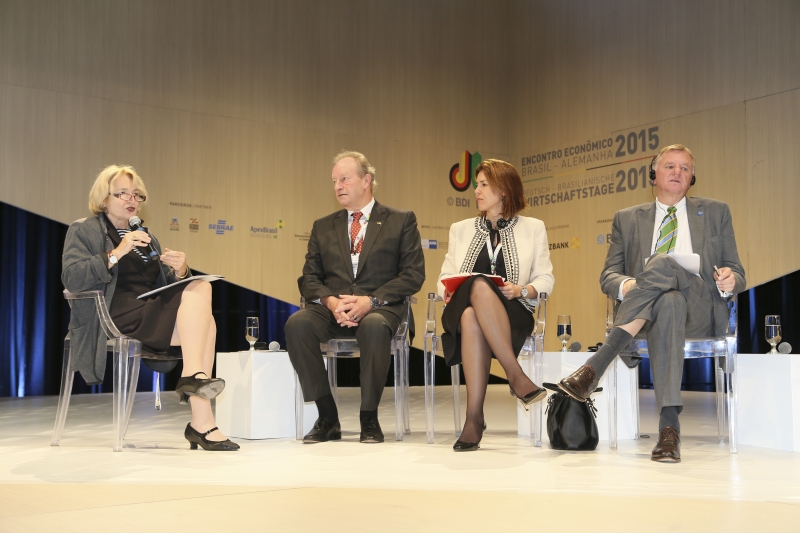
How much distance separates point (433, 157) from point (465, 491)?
6.27 m

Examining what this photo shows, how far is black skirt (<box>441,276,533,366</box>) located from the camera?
3244 millimetres

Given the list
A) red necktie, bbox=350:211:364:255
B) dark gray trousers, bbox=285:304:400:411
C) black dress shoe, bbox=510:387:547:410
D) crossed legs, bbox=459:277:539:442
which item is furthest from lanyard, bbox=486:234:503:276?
black dress shoe, bbox=510:387:547:410

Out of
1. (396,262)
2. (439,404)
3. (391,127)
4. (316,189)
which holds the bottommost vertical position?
(439,404)

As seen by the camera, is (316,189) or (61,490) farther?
(316,189)

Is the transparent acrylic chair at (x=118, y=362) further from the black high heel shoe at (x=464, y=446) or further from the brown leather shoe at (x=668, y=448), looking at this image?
the brown leather shoe at (x=668, y=448)

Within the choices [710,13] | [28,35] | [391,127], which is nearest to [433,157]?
[391,127]

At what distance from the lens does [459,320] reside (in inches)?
129

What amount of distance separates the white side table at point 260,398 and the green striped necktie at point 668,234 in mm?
1658

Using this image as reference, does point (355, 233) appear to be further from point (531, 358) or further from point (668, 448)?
point (668, 448)

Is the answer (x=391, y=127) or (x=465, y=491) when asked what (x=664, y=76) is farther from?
(x=465, y=491)

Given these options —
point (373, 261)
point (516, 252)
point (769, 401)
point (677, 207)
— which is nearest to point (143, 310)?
point (373, 261)

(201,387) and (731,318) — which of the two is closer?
(201,387)

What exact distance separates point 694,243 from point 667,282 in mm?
409

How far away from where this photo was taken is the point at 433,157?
8.20 metres
